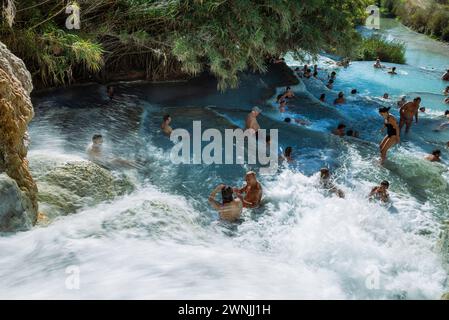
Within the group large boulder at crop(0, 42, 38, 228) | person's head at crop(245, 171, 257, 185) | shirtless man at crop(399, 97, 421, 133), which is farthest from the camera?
shirtless man at crop(399, 97, 421, 133)

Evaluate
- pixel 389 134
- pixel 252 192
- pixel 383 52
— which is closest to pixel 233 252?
pixel 252 192

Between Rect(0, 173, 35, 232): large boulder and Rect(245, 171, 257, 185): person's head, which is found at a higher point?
Rect(0, 173, 35, 232): large boulder

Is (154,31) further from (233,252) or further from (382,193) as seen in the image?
(233,252)

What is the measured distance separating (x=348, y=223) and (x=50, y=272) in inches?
168

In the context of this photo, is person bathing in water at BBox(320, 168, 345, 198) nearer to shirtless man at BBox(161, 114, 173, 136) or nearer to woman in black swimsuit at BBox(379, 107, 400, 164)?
woman in black swimsuit at BBox(379, 107, 400, 164)

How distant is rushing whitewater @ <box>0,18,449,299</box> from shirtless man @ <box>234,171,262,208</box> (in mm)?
218

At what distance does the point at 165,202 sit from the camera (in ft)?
19.7

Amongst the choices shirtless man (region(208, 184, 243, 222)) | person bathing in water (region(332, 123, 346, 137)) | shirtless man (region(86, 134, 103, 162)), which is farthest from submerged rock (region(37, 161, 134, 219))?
person bathing in water (region(332, 123, 346, 137))

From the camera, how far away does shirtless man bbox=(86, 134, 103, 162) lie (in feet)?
23.5

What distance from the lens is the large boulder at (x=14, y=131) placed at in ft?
14.6

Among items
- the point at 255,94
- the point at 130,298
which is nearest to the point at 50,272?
the point at 130,298

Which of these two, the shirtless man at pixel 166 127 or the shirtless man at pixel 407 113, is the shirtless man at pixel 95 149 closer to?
the shirtless man at pixel 166 127

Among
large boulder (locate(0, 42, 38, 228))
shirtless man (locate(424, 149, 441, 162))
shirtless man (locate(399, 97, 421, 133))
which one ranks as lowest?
shirtless man (locate(424, 149, 441, 162))
